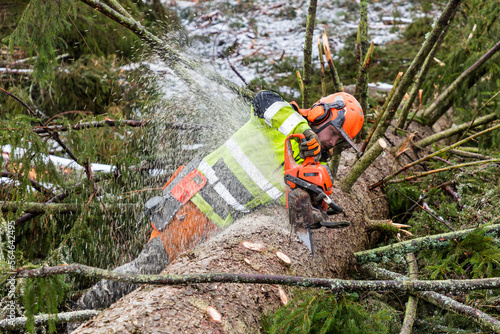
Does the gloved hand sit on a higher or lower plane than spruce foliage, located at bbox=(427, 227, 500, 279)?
higher

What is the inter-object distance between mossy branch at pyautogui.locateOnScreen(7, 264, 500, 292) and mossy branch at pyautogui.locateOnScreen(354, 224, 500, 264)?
56cm

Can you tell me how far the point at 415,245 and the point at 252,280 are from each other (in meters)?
1.40

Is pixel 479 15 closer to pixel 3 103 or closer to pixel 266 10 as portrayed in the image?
pixel 266 10

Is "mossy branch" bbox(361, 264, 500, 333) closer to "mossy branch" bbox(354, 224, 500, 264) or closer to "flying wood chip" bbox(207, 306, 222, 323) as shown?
"mossy branch" bbox(354, 224, 500, 264)

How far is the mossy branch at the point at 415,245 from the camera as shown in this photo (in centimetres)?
223

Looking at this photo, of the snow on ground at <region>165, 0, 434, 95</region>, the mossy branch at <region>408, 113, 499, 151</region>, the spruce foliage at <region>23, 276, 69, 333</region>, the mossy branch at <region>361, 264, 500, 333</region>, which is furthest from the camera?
the snow on ground at <region>165, 0, 434, 95</region>

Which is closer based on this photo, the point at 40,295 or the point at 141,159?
the point at 40,295

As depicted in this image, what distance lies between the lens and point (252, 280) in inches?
58.9

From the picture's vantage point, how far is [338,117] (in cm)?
263

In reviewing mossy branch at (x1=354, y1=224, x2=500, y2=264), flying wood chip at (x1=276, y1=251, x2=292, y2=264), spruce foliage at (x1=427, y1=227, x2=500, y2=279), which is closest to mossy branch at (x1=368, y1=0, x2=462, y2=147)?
mossy branch at (x1=354, y1=224, x2=500, y2=264)

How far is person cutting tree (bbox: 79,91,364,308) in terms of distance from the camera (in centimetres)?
261

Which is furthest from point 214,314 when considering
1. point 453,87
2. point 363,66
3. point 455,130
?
point 453,87

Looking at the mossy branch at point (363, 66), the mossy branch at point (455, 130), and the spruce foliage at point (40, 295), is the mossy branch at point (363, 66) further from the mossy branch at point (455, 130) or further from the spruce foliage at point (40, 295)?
the spruce foliage at point (40, 295)

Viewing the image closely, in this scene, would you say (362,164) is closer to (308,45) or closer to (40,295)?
(308,45)
